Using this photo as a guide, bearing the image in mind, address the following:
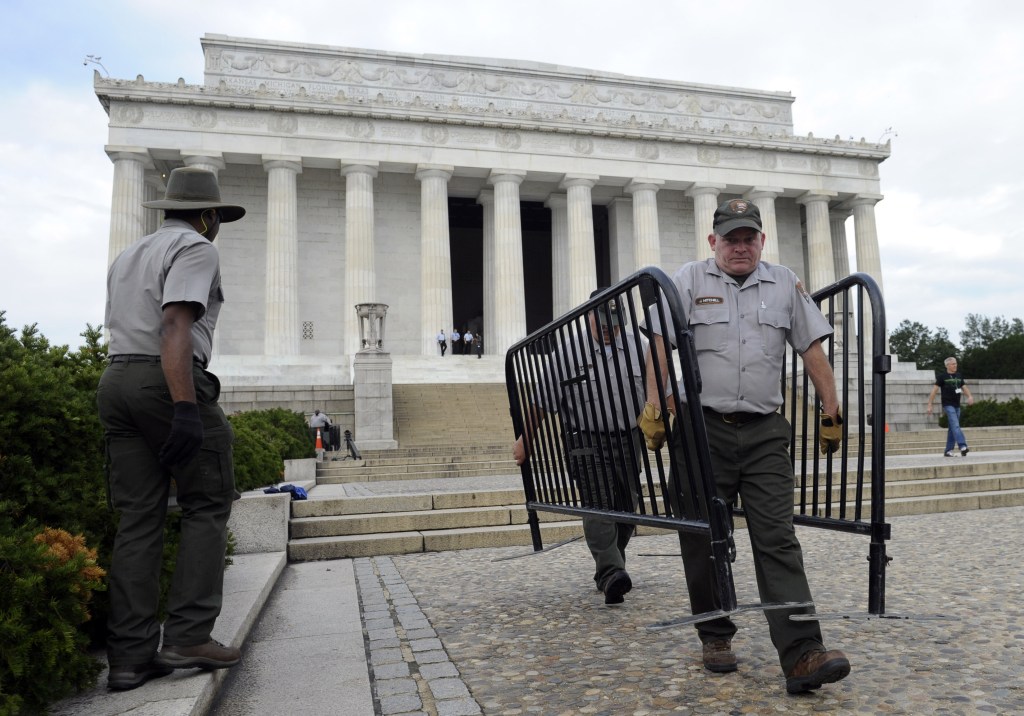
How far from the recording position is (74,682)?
120 inches

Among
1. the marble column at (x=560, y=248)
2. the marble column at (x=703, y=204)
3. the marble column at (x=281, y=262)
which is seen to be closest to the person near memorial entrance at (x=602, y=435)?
the marble column at (x=281, y=262)

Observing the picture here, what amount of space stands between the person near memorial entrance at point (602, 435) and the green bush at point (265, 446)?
3075 mm

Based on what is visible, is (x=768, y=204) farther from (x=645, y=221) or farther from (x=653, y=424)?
(x=653, y=424)

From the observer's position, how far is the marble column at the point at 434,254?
3416 centimetres

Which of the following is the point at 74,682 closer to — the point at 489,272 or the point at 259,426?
the point at 259,426

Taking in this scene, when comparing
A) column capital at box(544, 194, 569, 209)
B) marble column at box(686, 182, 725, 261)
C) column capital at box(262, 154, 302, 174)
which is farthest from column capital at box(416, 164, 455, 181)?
Result: marble column at box(686, 182, 725, 261)

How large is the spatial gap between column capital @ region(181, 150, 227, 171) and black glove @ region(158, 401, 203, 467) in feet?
103

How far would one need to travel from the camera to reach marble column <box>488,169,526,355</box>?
34812mm

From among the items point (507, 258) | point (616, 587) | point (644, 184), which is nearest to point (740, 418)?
point (616, 587)

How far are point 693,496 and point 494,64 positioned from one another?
126ft

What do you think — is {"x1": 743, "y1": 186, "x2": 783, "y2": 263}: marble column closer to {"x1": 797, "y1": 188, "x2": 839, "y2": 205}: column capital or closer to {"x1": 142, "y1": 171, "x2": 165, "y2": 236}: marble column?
{"x1": 797, "y1": 188, "x2": 839, "y2": 205}: column capital

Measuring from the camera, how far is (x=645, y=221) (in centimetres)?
3662

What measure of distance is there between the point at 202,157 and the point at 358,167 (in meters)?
6.25

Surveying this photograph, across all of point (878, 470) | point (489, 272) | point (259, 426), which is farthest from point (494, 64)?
point (878, 470)
